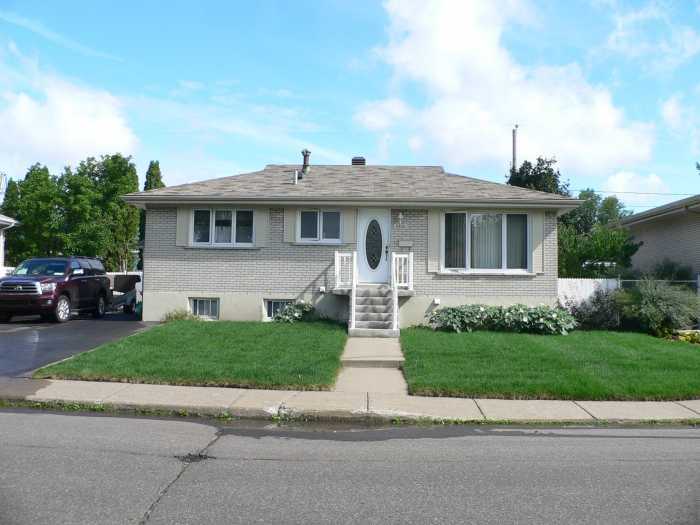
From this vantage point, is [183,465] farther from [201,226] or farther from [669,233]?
[669,233]

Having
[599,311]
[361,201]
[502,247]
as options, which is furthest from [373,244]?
[599,311]

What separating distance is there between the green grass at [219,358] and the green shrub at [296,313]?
4.19 feet

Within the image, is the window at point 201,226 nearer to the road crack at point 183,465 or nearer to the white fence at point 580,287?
the white fence at point 580,287

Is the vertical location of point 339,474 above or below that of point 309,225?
below

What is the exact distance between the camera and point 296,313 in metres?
16.0

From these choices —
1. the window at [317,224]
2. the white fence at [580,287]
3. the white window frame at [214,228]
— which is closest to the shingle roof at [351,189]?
the white window frame at [214,228]

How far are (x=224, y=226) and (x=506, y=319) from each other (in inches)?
300

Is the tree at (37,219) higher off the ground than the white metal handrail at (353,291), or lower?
higher

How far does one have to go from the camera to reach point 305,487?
17.1ft

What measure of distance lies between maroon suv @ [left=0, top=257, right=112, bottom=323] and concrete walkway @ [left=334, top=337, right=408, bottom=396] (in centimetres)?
834

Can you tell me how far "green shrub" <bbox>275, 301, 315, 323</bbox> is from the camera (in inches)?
629

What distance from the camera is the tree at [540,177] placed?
2945cm

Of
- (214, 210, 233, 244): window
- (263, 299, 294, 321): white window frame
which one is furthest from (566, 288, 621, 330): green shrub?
(214, 210, 233, 244): window

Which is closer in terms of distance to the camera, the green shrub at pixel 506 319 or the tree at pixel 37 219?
the green shrub at pixel 506 319
